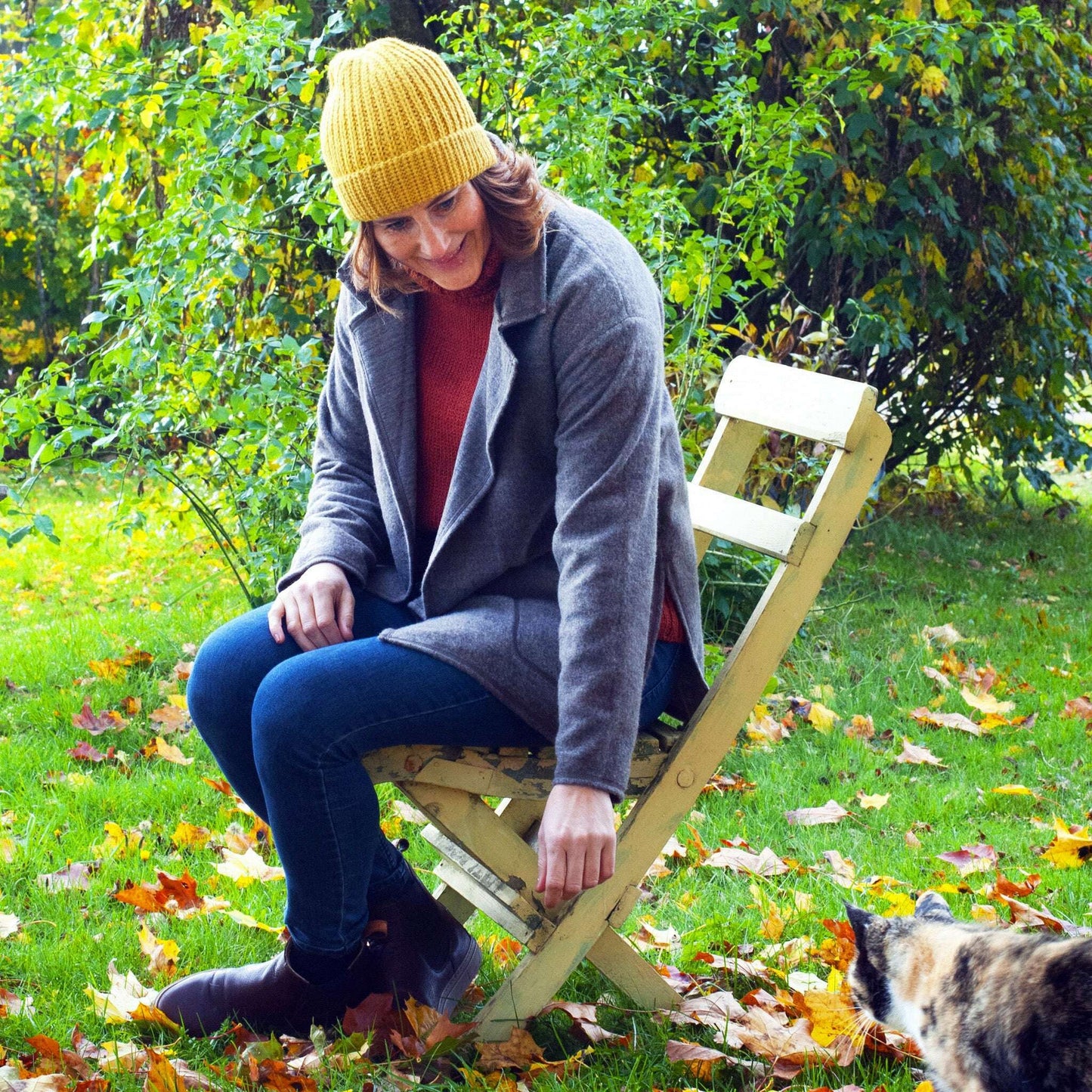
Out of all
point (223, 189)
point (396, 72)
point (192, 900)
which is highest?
point (396, 72)

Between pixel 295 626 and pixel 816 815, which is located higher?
pixel 295 626

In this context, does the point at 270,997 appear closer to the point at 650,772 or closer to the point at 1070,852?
the point at 650,772

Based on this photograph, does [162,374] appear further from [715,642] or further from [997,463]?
[997,463]

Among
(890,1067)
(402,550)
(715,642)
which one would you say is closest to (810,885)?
(890,1067)

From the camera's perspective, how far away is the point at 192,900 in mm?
2633

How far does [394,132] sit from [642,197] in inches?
80.9

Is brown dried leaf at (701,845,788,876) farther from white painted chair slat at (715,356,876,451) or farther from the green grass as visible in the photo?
white painted chair slat at (715,356,876,451)

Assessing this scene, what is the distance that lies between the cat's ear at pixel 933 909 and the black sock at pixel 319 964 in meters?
0.94

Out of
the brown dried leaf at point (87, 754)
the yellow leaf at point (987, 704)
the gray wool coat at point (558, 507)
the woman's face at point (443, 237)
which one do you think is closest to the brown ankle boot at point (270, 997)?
the gray wool coat at point (558, 507)

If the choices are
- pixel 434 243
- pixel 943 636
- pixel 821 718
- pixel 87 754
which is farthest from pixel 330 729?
pixel 943 636

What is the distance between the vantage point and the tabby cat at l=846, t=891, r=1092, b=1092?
5.29 ft

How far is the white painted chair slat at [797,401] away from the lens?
1.97 meters

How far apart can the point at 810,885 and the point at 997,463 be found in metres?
6.86

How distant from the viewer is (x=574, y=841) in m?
1.75
